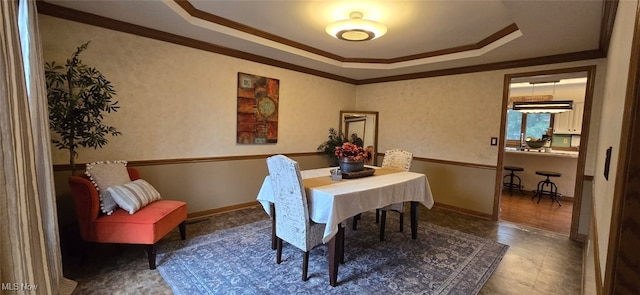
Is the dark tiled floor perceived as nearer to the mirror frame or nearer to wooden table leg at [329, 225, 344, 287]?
wooden table leg at [329, 225, 344, 287]

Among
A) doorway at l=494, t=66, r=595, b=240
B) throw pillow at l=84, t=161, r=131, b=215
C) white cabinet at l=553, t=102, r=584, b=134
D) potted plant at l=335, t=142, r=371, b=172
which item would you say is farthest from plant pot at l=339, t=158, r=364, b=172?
white cabinet at l=553, t=102, r=584, b=134

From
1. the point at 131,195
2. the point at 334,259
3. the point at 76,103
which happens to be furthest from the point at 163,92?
the point at 334,259

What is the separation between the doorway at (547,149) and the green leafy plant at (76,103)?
194 inches

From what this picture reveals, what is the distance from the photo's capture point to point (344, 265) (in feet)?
8.40

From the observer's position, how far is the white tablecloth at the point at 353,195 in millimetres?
2141

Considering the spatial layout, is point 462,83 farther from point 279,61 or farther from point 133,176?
point 133,176

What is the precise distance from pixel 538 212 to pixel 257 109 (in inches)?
188

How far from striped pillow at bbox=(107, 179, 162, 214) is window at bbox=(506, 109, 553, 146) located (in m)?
7.68

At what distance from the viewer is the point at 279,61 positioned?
4.38 meters

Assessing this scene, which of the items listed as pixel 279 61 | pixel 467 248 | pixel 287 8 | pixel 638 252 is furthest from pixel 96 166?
pixel 467 248

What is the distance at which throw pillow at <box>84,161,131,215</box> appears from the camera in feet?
7.85

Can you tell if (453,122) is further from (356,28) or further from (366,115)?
(356,28)

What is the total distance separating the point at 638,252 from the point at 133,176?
3.45m

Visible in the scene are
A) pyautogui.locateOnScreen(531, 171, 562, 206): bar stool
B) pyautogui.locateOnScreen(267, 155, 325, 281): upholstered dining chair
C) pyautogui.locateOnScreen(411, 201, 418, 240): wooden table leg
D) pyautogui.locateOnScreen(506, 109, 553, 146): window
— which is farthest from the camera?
pyautogui.locateOnScreen(506, 109, 553, 146): window
